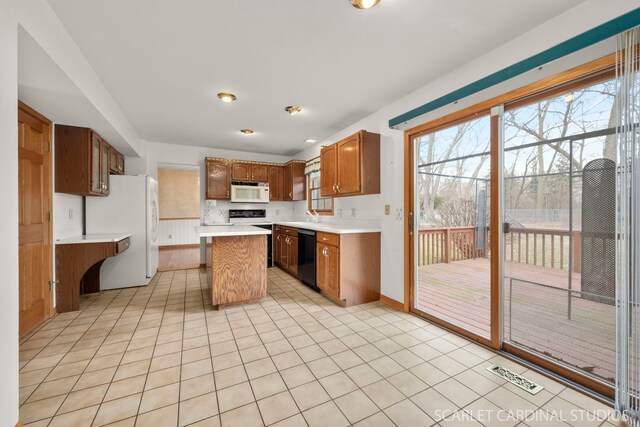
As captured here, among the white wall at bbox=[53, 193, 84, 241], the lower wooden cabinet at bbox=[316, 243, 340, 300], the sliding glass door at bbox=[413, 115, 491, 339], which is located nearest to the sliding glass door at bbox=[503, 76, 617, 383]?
the sliding glass door at bbox=[413, 115, 491, 339]

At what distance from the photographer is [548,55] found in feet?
5.60

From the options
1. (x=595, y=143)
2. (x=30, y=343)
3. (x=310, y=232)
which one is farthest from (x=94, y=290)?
(x=595, y=143)

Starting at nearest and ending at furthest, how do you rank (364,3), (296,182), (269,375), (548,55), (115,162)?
(364,3) < (548,55) < (269,375) < (115,162) < (296,182)

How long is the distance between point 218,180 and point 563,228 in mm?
4876

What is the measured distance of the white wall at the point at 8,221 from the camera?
1.20m

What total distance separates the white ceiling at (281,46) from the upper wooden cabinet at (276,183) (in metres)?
2.28

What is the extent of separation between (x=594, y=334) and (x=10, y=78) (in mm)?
3528

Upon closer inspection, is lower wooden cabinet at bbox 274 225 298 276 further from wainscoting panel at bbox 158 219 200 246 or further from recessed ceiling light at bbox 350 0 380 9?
wainscoting panel at bbox 158 219 200 246

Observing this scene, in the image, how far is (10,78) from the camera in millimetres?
1258

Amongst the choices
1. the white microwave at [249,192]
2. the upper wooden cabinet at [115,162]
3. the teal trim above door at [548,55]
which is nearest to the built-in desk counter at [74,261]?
the upper wooden cabinet at [115,162]

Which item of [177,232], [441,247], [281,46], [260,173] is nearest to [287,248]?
[260,173]

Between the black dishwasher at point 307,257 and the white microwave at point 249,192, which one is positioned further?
the white microwave at point 249,192

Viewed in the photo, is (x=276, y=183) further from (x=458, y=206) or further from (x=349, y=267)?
(x=458, y=206)

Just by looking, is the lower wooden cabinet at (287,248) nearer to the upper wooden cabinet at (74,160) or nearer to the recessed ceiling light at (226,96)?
the recessed ceiling light at (226,96)
